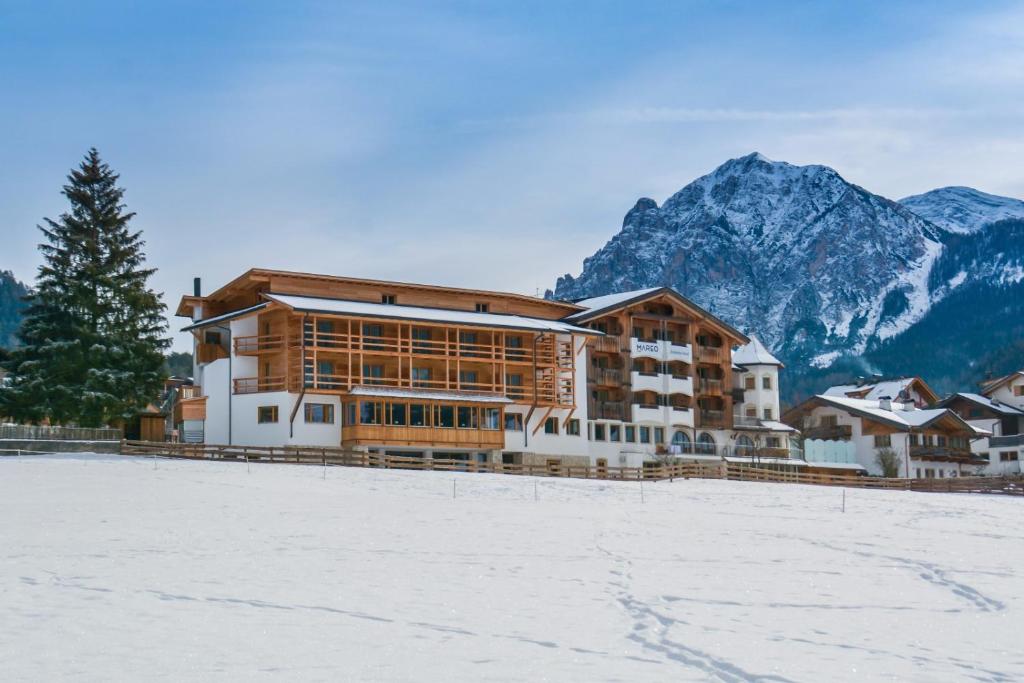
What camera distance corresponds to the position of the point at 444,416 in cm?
6862

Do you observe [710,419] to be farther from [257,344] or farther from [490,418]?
[257,344]

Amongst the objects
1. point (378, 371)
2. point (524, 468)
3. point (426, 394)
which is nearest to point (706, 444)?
point (426, 394)

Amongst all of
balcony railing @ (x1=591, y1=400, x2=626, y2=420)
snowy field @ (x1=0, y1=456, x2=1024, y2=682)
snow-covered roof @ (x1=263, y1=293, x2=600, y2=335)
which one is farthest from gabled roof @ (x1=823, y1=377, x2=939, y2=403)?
snowy field @ (x1=0, y1=456, x2=1024, y2=682)

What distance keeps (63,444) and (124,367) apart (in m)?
10.7

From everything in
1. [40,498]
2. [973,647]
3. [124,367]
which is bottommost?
[973,647]

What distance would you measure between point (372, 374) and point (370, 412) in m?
3.29

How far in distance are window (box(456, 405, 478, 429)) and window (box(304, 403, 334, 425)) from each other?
683 centimetres

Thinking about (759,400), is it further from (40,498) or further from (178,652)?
(178,652)

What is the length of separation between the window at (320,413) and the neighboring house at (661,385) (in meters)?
18.5

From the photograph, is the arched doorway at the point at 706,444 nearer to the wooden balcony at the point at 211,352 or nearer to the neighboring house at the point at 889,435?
the neighboring house at the point at 889,435

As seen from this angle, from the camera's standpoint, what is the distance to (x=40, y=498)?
124ft

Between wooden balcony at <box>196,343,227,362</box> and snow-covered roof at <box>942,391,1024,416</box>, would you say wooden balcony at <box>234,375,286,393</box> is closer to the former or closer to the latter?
wooden balcony at <box>196,343,227,362</box>

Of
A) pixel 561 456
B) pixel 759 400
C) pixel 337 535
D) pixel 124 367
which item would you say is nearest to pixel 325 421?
pixel 124 367

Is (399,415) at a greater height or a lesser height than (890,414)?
lesser
